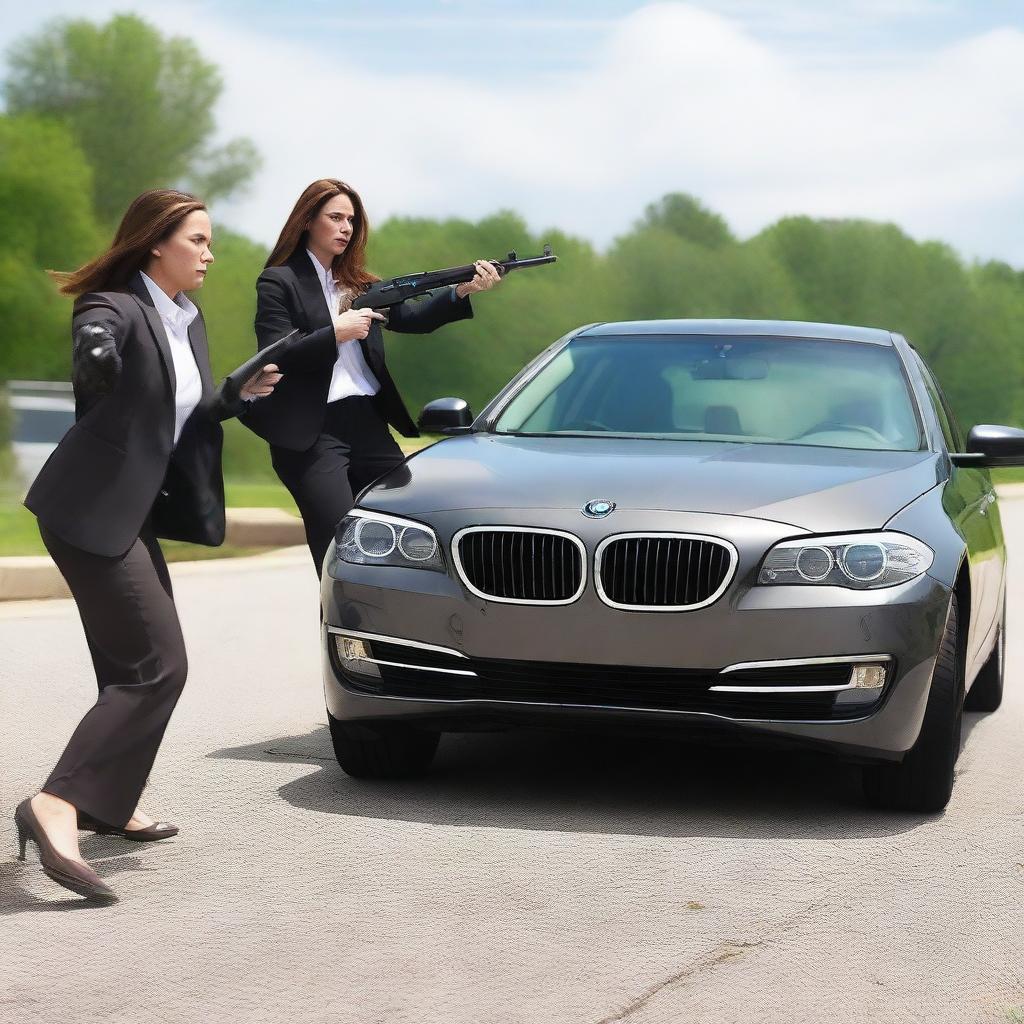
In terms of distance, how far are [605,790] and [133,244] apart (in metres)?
2.34

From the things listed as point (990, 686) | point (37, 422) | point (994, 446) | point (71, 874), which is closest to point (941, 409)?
point (994, 446)

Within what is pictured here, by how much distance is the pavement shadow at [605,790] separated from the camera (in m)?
6.15

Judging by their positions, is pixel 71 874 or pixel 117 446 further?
pixel 117 446

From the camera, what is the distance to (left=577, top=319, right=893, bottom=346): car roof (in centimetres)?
788

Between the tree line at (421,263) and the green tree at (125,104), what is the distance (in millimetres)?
→ 49

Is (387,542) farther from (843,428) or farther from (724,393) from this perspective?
(843,428)

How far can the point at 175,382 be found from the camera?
5.48 metres

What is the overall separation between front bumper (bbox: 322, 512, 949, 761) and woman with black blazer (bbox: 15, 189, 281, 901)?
90 cm

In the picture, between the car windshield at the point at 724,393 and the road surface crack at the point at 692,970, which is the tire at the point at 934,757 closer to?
the car windshield at the point at 724,393

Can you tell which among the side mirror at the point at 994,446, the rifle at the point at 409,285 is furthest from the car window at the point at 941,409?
the rifle at the point at 409,285

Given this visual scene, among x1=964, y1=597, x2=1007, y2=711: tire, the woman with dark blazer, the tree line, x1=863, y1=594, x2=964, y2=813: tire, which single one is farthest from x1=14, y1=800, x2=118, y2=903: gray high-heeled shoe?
the tree line

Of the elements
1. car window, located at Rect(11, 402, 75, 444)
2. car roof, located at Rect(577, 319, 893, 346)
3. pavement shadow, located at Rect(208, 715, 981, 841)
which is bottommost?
car window, located at Rect(11, 402, 75, 444)

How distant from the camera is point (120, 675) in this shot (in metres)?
5.42

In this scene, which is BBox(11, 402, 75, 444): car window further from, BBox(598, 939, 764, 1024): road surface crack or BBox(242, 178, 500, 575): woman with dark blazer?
BBox(598, 939, 764, 1024): road surface crack
